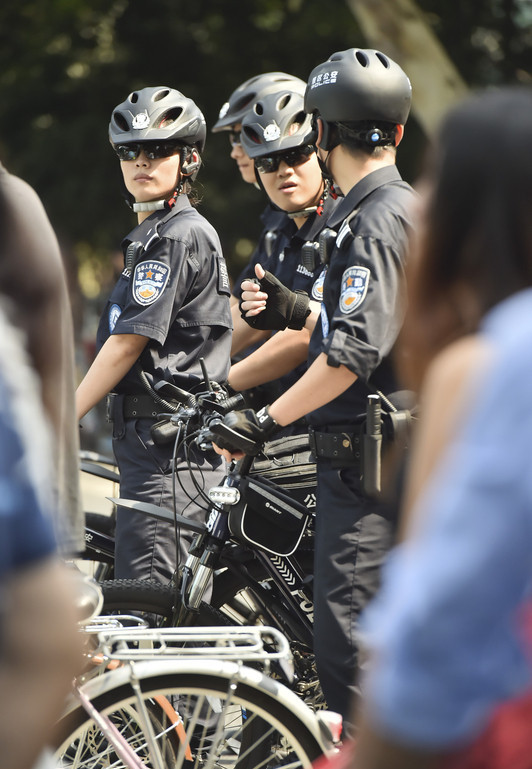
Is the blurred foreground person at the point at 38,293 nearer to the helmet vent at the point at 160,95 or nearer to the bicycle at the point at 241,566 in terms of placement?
the bicycle at the point at 241,566

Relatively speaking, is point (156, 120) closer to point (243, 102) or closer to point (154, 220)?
point (154, 220)

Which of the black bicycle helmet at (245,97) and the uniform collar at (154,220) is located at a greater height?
the uniform collar at (154,220)

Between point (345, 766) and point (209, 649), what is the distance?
4.45 ft

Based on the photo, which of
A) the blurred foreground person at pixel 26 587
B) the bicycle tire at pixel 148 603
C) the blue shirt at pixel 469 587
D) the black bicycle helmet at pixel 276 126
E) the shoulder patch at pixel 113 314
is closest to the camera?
the blue shirt at pixel 469 587

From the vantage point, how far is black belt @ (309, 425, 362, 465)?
3.37m

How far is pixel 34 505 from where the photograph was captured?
1.21 m

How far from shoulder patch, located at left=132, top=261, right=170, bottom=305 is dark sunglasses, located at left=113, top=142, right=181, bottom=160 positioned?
0.49 meters

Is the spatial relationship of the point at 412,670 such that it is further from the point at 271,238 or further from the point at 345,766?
the point at 271,238

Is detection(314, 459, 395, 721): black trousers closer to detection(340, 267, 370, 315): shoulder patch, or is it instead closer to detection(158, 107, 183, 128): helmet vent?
detection(340, 267, 370, 315): shoulder patch

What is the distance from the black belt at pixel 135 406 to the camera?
4164mm

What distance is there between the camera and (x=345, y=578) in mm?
3322

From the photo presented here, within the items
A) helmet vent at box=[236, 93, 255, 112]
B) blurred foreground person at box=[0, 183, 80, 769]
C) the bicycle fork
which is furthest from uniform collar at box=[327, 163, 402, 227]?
helmet vent at box=[236, 93, 255, 112]

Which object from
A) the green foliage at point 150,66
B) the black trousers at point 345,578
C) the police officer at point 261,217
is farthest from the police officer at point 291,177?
the green foliage at point 150,66

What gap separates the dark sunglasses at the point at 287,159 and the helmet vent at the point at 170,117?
0.46 m
